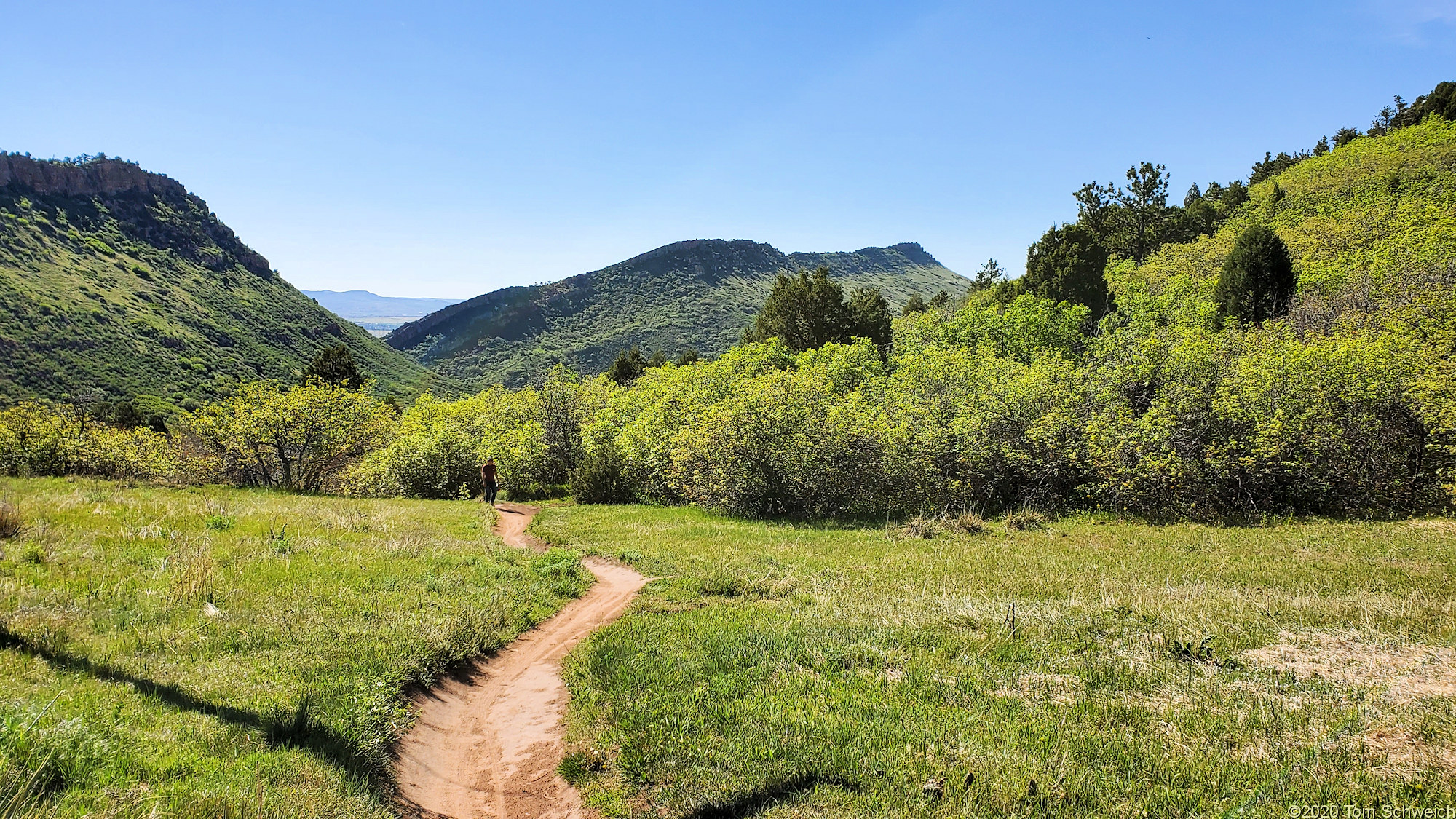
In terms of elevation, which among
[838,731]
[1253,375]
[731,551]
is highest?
[1253,375]

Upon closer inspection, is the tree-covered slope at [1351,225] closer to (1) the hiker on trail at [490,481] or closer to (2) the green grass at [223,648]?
(2) the green grass at [223,648]

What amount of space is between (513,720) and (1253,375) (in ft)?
70.3

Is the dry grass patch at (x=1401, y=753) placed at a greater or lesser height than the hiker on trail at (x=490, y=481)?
greater

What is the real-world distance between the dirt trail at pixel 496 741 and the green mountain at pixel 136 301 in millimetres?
97539

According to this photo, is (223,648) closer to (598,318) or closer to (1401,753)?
(1401,753)

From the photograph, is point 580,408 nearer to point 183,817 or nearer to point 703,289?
point 183,817

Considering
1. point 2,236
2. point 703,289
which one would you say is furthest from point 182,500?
point 703,289

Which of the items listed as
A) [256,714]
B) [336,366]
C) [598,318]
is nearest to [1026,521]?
[256,714]

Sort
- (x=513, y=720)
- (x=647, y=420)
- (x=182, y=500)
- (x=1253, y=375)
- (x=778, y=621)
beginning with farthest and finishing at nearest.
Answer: (x=647, y=420) < (x=1253, y=375) < (x=182, y=500) < (x=778, y=621) < (x=513, y=720)

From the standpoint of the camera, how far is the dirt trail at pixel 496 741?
524 centimetres

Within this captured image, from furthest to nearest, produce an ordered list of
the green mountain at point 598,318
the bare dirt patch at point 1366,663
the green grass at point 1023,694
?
the green mountain at point 598,318 < the bare dirt patch at point 1366,663 < the green grass at point 1023,694

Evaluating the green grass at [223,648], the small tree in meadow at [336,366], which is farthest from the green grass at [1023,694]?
the small tree in meadow at [336,366]

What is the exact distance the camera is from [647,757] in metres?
5.25

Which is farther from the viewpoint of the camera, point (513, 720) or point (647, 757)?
point (513, 720)
